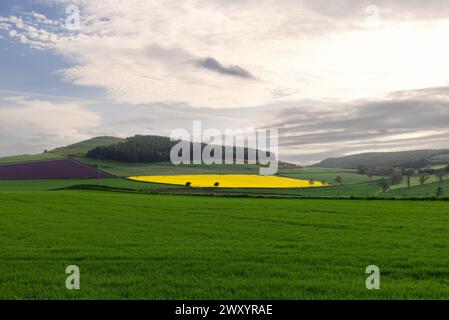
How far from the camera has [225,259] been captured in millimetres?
11445

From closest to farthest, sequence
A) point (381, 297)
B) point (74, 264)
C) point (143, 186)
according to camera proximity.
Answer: point (381, 297) → point (74, 264) → point (143, 186)

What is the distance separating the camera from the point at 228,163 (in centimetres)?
11719

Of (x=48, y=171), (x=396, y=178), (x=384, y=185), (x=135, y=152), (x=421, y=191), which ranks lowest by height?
(x=421, y=191)

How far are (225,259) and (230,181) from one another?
6846 centimetres

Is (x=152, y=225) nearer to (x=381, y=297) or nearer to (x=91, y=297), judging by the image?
(x=91, y=297)

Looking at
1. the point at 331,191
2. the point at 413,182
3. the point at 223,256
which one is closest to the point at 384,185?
the point at 331,191

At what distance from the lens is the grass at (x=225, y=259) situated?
855 cm

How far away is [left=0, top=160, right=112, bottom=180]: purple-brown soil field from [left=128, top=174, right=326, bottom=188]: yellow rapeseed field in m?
11.6

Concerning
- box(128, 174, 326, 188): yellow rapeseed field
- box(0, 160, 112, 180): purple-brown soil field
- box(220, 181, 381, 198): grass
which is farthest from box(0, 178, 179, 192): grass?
box(220, 181, 381, 198): grass

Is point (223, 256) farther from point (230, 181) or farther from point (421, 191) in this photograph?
point (230, 181)

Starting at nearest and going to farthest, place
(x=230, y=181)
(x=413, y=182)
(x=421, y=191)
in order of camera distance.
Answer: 1. (x=421, y=191)
2. (x=230, y=181)
3. (x=413, y=182)

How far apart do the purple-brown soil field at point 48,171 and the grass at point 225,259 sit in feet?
221
